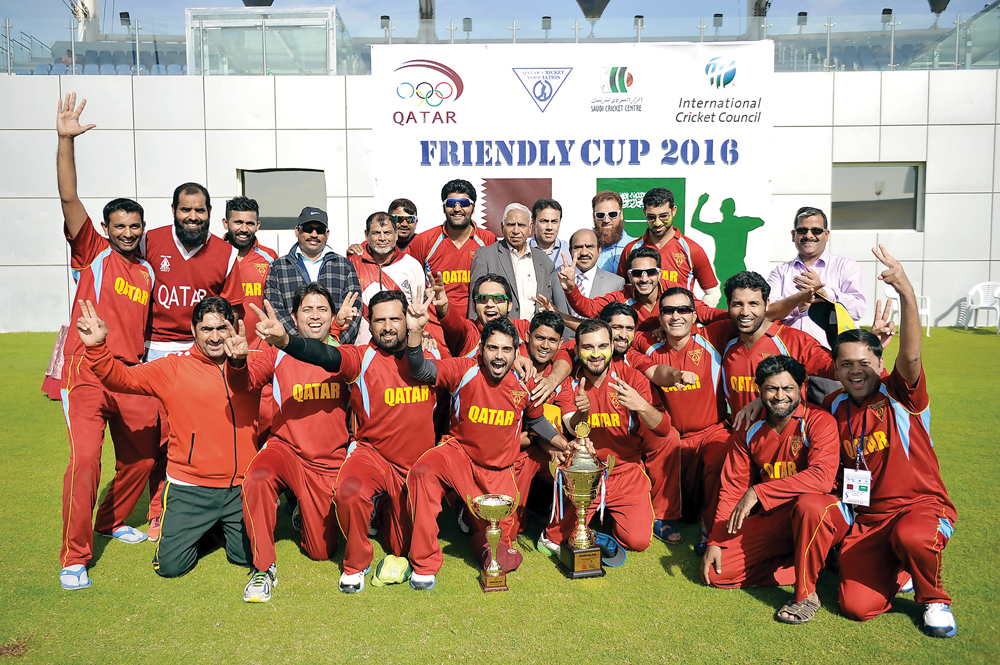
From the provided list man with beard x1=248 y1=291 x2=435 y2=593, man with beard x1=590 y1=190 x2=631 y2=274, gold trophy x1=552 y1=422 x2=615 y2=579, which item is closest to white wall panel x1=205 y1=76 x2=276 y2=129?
man with beard x1=590 y1=190 x2=631 y2=274

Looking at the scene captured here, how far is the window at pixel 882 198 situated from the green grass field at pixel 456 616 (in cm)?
1166

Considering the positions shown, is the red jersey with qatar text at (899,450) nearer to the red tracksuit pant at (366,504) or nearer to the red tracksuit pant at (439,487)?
the red tracksuit pant at (439,487)

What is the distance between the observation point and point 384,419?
14.9 feet

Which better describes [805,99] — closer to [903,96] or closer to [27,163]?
[903,96]

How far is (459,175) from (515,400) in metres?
6.13

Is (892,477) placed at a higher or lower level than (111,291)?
lower

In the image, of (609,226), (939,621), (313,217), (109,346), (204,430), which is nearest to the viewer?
(939,621)

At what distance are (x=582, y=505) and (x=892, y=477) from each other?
1.75 m

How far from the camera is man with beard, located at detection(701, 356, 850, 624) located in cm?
385

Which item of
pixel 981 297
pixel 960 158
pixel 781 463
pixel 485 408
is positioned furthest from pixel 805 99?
pixel 485 408

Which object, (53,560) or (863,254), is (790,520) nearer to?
(53,560)

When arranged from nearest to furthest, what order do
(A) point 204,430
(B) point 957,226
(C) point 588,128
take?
(A) point 204,430 → (C) point 588,128 → (B) point 957,226

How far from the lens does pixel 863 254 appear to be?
1466 centimetres

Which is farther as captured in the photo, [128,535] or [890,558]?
[128,535]
